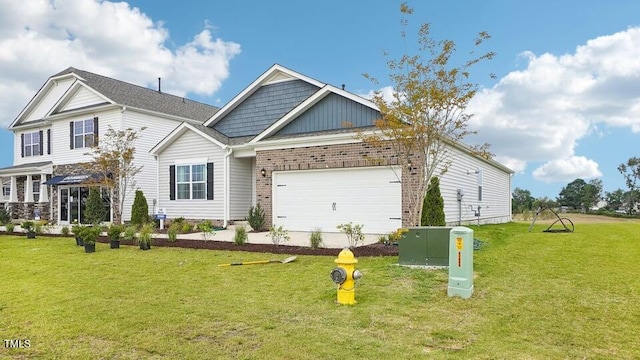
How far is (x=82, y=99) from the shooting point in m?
23.7

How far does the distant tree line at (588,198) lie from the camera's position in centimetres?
4078

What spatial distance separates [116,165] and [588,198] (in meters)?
45.4

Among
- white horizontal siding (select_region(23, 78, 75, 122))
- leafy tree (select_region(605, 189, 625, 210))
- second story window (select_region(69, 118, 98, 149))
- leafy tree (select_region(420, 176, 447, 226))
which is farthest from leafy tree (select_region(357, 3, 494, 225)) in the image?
leafy tree (select_region(605, 189, 625, 210))

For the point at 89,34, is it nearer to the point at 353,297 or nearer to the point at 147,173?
the point at 147,173

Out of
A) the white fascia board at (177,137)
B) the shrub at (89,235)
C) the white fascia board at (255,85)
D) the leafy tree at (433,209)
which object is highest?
the white fascia board at (255,85)

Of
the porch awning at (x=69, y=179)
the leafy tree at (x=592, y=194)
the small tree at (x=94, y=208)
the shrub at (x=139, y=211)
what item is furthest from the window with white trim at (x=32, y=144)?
the leafy tree at (x=592, y=194)

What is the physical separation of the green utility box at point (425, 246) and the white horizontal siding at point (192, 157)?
11.4 meters

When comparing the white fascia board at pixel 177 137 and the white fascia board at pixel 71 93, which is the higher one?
the white fascia board at pixel 71 93

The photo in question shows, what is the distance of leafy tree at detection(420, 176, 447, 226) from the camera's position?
12.5 meters

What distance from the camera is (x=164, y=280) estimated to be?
7.67m

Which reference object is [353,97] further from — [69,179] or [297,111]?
[69,179]

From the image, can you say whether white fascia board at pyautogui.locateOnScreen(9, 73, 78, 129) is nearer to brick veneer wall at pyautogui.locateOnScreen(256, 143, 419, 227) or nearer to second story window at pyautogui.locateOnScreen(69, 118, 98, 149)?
second story window at pyautogui.locateOnScreen(69, 118, 98, 149)

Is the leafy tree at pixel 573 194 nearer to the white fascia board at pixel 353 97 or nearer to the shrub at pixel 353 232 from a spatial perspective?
the white fascia board at pixel 353 97

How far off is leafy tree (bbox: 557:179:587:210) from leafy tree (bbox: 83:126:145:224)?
46.3 meters
